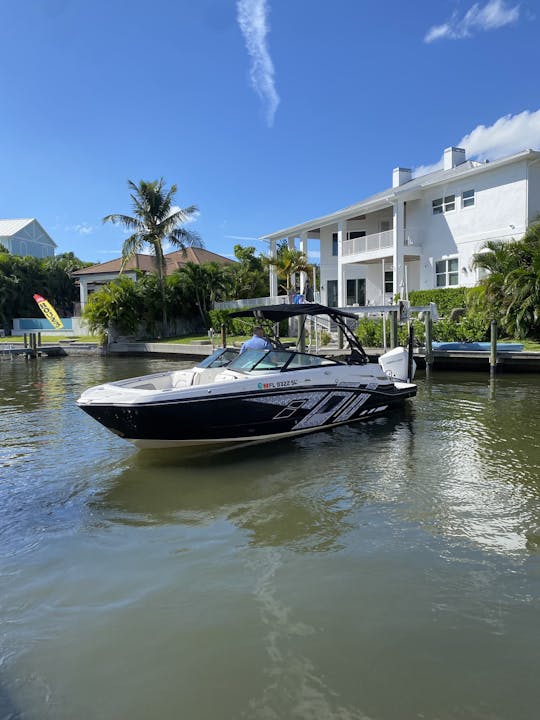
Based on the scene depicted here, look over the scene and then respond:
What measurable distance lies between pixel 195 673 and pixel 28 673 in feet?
3.66

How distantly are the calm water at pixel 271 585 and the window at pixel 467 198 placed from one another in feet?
66.6

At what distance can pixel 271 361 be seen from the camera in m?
9.16

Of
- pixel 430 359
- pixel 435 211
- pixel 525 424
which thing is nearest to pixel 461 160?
pixel 435 211

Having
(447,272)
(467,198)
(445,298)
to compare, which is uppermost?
(467,198)

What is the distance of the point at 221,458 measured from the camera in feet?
28.2

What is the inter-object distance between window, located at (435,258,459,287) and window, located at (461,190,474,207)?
2681mm

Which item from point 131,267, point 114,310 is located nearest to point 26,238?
point 131,267

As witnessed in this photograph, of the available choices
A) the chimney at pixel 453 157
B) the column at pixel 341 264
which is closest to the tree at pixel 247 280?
the column at pixel 341 264

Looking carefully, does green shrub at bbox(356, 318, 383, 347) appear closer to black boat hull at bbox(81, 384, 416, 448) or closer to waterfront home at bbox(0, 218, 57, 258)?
black boat hull at bbox(81, 384, 416, 448)

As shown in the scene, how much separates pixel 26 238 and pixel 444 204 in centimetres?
5926

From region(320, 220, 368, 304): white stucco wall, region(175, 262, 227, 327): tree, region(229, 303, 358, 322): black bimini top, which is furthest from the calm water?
region(175, 262, 227, 327): tree

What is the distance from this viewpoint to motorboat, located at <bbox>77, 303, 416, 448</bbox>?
792 cm

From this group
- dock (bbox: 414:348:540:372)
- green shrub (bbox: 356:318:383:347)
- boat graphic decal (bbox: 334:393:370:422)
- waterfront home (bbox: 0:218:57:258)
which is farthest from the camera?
waterfront home (bbox: 0:218:57:258)

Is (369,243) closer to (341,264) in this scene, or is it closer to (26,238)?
(341,264)
